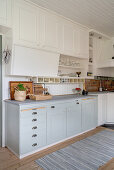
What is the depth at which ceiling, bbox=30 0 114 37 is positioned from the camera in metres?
2.65

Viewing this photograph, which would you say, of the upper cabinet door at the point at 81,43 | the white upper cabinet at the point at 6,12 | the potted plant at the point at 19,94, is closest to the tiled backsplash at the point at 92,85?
the upper cabinet door at the point at 81,43

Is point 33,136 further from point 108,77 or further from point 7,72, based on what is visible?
point 108,77

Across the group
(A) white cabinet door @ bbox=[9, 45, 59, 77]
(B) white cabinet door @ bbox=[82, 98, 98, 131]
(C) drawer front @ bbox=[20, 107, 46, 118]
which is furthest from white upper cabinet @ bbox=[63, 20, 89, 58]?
(C) drawer front @ bbox=[20, 107, 46, 118]

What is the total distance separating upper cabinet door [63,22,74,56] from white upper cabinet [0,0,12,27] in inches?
54.4

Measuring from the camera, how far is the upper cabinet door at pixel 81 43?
3.61 m

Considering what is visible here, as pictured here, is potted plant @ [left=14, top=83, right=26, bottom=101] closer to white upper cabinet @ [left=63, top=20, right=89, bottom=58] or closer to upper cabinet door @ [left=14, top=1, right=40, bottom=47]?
upper cabinet door @ [left=14, top=1, right=40, bottom=47]

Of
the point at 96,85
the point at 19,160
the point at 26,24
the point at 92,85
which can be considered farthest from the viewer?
the point at 96,85

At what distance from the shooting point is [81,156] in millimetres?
2229

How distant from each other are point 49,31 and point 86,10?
0.96 m

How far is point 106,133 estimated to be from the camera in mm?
3250

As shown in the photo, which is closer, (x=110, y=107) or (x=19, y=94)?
(x=19, y=94)

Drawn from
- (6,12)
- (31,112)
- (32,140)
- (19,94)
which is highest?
(6,12)

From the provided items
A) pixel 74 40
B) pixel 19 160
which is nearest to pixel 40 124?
pixel 19 160

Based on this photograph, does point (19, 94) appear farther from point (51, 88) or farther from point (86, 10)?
point (86, 10)
